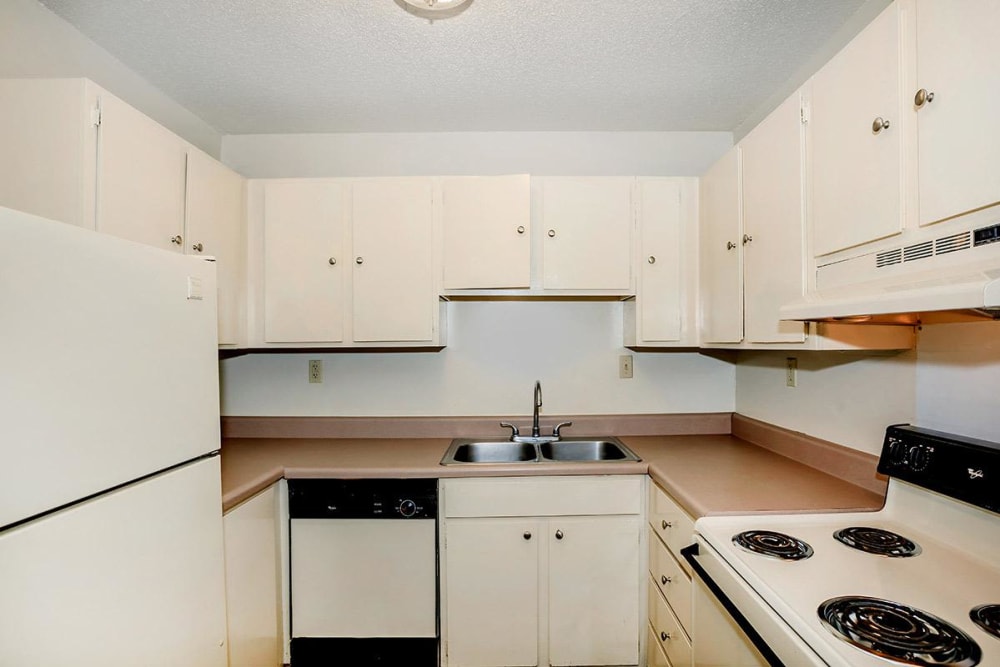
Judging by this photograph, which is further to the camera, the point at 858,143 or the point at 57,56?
the point at 57,56

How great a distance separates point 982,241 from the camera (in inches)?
31.2

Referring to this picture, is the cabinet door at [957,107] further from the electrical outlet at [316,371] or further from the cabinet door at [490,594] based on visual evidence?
the electrical outlet at [316,371]

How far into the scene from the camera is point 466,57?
1.72 metres

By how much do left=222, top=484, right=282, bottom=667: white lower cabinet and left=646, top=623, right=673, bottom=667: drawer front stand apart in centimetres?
147

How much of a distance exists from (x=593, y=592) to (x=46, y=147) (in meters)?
2.35

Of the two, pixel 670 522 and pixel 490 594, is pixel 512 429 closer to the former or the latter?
pixel 490 594

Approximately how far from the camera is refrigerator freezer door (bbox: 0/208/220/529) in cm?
69

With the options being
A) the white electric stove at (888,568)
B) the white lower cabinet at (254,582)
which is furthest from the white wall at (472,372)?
the white electric stove at (888,568)

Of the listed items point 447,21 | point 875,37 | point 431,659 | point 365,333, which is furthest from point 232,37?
point 431,659

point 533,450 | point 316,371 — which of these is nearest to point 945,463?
point 533,450

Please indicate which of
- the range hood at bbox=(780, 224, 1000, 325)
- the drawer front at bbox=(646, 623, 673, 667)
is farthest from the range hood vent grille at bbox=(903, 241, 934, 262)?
the drawer front at bbox=(646, 623, 673, 667)

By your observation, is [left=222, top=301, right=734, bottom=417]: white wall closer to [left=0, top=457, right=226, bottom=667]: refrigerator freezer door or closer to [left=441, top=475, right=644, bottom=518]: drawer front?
[left=441, top=475, right=644, bottom=518]: drawer front

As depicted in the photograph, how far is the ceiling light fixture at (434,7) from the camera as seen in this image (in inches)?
52.4

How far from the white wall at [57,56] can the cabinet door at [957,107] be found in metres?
2.44
